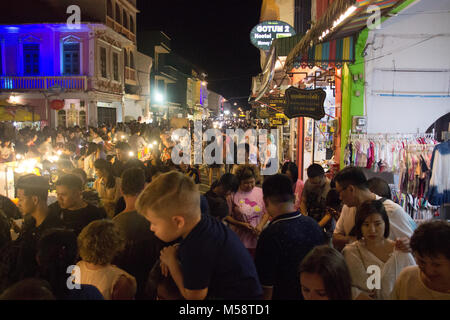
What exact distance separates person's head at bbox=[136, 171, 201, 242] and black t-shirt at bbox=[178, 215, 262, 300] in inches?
3.4

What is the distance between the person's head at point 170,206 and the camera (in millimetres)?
2023

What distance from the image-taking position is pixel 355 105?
24.6ft

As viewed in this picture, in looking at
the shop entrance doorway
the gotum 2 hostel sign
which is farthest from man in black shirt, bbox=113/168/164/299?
the shop entrance doorway

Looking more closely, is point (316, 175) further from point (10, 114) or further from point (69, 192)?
point (10, 114)

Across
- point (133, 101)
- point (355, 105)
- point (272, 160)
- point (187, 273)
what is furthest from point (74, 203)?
point (133, 101)

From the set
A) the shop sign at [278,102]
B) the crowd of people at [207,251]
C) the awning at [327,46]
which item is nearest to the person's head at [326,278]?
the crowd of people at [207,251]

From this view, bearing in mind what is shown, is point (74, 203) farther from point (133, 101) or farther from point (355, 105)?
point (133, 101)

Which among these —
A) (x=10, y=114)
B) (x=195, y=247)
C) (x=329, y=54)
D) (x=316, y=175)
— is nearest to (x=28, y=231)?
(x=195, y=247)

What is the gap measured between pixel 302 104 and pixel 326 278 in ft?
19.5

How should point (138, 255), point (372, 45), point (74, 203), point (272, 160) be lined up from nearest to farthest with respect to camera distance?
point (138, 255) < point (74, 203) < point (372, 45) < point (272, 160)

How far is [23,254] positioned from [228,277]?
6.62ft

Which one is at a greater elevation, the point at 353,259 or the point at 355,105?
the point at 355,105

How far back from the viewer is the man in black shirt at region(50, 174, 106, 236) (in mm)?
3889

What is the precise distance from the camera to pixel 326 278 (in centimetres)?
208
